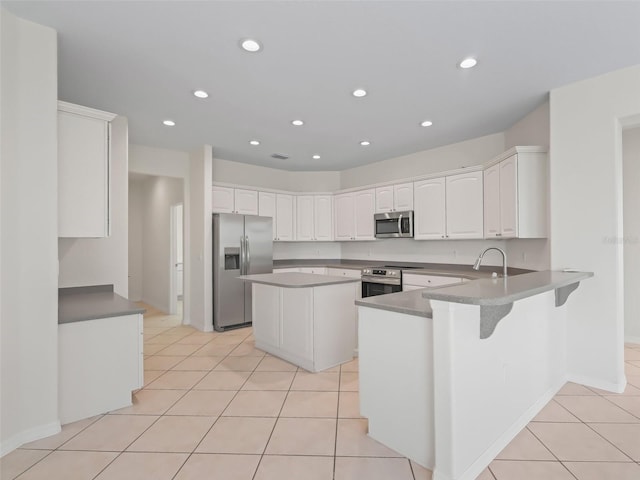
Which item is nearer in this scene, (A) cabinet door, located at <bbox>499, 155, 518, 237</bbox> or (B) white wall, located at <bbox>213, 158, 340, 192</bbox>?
(A) cabinet door, located at <bbox>499, 155, 518, 237</bbox>

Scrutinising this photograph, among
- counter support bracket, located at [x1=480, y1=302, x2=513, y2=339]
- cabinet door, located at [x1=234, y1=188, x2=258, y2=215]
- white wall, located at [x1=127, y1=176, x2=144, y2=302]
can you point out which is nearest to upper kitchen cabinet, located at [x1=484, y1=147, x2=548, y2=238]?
counter support bracket, located at [x1=480, y1=302, x2=513, y2=339]

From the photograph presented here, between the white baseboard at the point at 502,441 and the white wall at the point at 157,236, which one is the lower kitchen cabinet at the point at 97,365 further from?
the white wall at the point at 157,236

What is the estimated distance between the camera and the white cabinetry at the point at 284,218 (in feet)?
18.8

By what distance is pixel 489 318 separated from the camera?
1791mm

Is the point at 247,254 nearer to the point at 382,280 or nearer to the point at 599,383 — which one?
the point at 382,280

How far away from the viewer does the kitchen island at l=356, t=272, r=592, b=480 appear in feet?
5.39

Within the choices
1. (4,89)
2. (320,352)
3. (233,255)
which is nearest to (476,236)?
(320,352)

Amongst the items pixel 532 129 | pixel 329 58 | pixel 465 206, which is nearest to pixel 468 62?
pixel 329 58

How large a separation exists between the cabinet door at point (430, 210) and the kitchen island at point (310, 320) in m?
1.74

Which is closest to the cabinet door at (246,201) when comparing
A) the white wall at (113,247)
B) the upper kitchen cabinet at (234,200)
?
the upper kitchen cabinet at (234,200)

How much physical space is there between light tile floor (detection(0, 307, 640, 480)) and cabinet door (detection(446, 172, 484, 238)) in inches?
77.5

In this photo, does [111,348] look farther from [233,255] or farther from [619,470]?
[619,470]

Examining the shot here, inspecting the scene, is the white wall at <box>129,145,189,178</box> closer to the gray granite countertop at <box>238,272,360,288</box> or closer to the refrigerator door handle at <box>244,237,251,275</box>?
the refrigerator door handle at <box>244,237,251,275</box>

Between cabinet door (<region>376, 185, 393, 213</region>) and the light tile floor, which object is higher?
cabinet door (<region>376, 185, 393, 213</region>)
